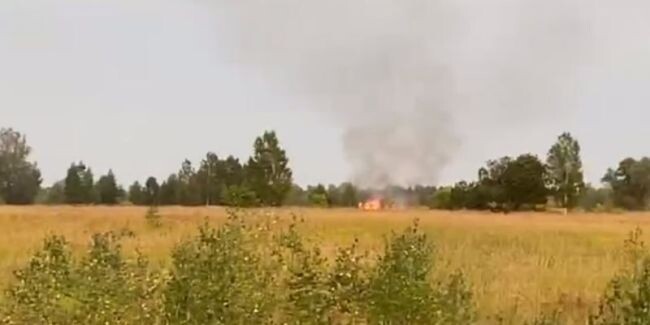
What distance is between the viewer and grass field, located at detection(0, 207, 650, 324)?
70.4 feet

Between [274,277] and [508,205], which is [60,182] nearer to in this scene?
[508,205]

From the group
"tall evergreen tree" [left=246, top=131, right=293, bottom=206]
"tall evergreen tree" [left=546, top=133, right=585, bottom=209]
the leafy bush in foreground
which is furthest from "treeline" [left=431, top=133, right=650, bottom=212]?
the leafy bush in foreground

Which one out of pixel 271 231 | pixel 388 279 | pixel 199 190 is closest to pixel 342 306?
pixel 388 279

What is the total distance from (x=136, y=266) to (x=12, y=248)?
1670 centimetres

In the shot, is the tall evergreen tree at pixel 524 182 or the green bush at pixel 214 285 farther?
the tall evergreen tree at pixel 524 182

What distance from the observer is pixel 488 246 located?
35.2m

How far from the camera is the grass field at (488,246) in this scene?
21453mm

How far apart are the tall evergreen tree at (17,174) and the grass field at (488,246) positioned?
71313mm

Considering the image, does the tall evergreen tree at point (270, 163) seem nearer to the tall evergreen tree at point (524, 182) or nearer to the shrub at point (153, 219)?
the tall evergreen tree at point (524, 182)

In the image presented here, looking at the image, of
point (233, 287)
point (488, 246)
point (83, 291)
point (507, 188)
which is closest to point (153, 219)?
point (488, 246)

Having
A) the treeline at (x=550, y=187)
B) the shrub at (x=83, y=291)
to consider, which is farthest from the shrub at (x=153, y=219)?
the treeline at (x=550, y=187)

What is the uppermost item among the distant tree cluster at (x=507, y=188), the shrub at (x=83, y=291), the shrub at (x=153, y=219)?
the distant tree cluster at (x=507, y=188)

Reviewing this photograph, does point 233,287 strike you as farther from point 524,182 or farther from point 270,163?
point 270,163

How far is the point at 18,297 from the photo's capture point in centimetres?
1311
